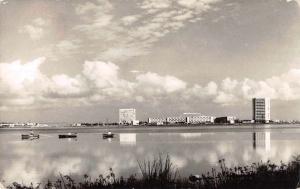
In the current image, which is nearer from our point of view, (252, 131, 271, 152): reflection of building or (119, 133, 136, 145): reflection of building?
(252, 131, 271, 152): reflection of building

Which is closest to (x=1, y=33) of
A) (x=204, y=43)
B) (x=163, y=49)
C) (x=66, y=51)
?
(x=66, y=51)

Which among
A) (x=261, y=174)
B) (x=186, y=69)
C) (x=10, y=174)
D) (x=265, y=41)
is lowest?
(x=10, y=174)

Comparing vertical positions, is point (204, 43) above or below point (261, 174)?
above

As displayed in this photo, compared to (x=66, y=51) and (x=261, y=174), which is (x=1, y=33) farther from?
(x=261, y=174)

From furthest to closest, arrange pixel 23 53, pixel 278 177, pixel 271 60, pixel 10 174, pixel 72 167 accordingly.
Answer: pixel 72 167, pixel 10 174, pixel 271 60, pixel 23 53, pixel 278 177

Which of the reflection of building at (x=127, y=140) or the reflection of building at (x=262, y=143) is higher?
the reflection of building at (x=262, y=143)

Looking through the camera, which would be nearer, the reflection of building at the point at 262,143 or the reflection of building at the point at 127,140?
the reflection of building at the point at 262,143

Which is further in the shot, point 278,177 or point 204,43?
point 204,43

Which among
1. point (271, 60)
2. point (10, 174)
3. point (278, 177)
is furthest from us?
point (10, 174)

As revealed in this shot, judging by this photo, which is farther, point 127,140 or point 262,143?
point 127,140

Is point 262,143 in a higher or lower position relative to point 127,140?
higher

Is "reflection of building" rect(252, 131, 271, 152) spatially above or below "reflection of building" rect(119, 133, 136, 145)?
above
